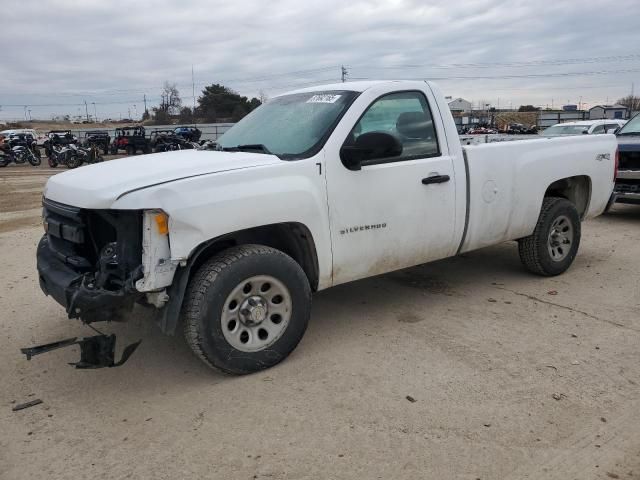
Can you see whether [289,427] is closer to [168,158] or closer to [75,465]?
[75,465]

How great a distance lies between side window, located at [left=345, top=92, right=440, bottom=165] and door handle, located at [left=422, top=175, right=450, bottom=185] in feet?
0.65

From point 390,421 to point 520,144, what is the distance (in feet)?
10.2

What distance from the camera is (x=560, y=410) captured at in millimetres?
3221

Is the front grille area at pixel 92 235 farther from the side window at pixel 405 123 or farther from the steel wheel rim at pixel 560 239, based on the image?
the steel wheel rim at pixel 560 239

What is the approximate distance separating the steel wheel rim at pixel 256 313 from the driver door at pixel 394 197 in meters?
0.51

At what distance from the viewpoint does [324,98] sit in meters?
4.38

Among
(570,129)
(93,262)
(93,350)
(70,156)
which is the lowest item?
(93,350)

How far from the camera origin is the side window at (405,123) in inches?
168

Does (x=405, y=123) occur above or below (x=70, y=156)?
below

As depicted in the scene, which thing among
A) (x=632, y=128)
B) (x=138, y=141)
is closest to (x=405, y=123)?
(x=632, y=128)

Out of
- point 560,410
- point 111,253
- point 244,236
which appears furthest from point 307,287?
point 560,410

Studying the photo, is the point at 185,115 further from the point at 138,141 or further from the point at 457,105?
the point at 457,105

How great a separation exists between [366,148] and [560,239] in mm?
2988

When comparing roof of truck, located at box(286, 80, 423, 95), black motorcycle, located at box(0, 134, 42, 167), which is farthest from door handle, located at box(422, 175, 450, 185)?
black motorcycle, located at box(0, 134, 42, 167)
